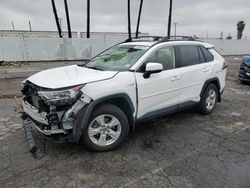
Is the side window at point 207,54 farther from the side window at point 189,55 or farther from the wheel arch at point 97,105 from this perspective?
the wheel arch at point 97,105

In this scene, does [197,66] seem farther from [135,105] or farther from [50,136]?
[50,136]

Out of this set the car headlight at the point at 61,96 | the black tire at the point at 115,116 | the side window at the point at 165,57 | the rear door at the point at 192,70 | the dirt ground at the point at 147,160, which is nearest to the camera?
the dirt ground at the point at 147,160

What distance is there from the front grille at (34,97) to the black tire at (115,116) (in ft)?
2.18

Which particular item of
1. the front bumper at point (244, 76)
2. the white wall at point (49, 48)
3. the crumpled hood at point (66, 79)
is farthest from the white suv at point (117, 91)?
the white wall at point (49, 48)

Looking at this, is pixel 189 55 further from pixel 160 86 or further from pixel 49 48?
pixel 49 48

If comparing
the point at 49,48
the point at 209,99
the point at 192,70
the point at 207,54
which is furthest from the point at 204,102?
the point at 49,48

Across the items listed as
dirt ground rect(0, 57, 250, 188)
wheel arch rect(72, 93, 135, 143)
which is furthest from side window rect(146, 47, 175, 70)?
dirt ground rect(0, 57, 250, 188)

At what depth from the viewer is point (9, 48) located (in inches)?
740

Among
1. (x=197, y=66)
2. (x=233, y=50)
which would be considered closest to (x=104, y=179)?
(x=197, y=66)

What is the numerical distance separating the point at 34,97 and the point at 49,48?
719 inches

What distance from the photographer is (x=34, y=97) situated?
3.54 meters

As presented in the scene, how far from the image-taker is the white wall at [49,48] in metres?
18.8

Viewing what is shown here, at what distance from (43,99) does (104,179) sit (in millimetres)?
1344

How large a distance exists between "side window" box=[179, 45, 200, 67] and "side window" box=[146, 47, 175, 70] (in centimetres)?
30
